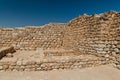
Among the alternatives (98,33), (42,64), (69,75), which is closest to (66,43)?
(98,33)

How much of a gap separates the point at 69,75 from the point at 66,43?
22.3ft

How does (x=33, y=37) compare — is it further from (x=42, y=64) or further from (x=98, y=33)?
(x=42, y=64)

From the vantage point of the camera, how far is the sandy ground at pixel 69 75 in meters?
5.93

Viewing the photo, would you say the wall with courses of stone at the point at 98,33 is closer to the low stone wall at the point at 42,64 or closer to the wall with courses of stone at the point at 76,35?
the wall with courses of stone at the point at 76,35

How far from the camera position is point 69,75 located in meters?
6.26

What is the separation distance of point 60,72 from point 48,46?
6.60m

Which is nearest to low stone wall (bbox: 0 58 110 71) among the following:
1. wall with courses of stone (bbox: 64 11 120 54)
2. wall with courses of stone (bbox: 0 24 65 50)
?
wall with courses of stone (bbox: 64 11 120 54)

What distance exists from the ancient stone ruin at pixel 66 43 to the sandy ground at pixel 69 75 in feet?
1.15

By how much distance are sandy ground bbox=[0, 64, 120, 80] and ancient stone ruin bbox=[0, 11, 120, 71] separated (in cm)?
35

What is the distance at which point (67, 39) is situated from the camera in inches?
508

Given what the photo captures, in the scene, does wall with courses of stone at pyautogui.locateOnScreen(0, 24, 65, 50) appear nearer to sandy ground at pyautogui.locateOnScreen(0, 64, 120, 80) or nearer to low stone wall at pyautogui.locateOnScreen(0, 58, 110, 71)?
low stone wall at pyautogui.locateOnScreen(0, 58, 110, 71)

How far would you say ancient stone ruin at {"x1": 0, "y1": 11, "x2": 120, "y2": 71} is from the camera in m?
6.89

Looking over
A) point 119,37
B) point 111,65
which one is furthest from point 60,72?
point 119,37

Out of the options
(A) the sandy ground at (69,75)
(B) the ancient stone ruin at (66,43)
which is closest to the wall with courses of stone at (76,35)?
(B) the ancient stone ruin at (66,43)
